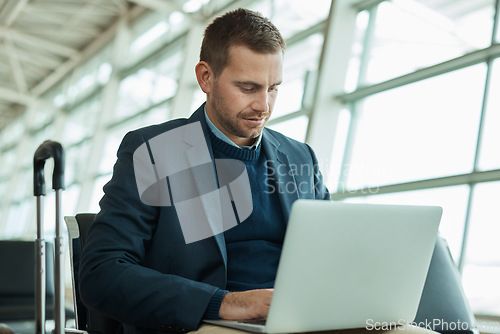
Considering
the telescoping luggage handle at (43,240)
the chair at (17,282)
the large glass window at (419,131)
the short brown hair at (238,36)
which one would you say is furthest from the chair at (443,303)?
the large glass window at (419,131)

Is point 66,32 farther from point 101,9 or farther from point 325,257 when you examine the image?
point 325,257

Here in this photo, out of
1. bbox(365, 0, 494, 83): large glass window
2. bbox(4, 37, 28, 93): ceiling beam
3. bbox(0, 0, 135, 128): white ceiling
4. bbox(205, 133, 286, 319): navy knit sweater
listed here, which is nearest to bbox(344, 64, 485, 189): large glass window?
bbox(365, 0, 494, 83): large glass window

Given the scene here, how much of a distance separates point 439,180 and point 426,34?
4.92 feet

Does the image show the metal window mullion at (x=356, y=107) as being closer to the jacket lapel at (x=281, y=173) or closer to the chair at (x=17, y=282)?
the chair at (x=17, y=282)

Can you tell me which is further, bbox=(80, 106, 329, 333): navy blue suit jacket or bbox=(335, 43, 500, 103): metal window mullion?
bbox=(335, 43, 500, 103): metal window mullion

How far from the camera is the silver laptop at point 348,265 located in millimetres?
1033

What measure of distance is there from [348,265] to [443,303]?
84 centimetres

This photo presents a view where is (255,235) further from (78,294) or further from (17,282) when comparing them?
(17,282)

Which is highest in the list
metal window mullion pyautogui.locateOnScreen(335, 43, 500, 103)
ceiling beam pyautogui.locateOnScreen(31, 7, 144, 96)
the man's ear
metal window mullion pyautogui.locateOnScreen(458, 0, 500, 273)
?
ceiling beam pyautogui.locateOnScreen(31, 7, 144, 96)

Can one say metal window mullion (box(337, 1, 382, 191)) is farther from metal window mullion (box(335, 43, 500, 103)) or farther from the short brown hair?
the short brown hair

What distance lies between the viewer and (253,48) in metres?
1.60

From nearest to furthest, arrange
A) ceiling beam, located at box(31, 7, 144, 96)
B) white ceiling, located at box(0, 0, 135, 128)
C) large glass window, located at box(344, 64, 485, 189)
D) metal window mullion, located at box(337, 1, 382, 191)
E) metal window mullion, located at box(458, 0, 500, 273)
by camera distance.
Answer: metal window mullion, located at box(458, 0, 500, 273)
large glass window, located at box(344, 64, 485, 189)
metal window mullion, located at box(337, 1, 382, 191)
white ceiling, located at box(0, 0, 135, 128)
ceiling beam, located at box(31, 7, 144, 96)

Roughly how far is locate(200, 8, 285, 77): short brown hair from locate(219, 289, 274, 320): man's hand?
2.44 feet

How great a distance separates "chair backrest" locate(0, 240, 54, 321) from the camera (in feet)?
9.20
